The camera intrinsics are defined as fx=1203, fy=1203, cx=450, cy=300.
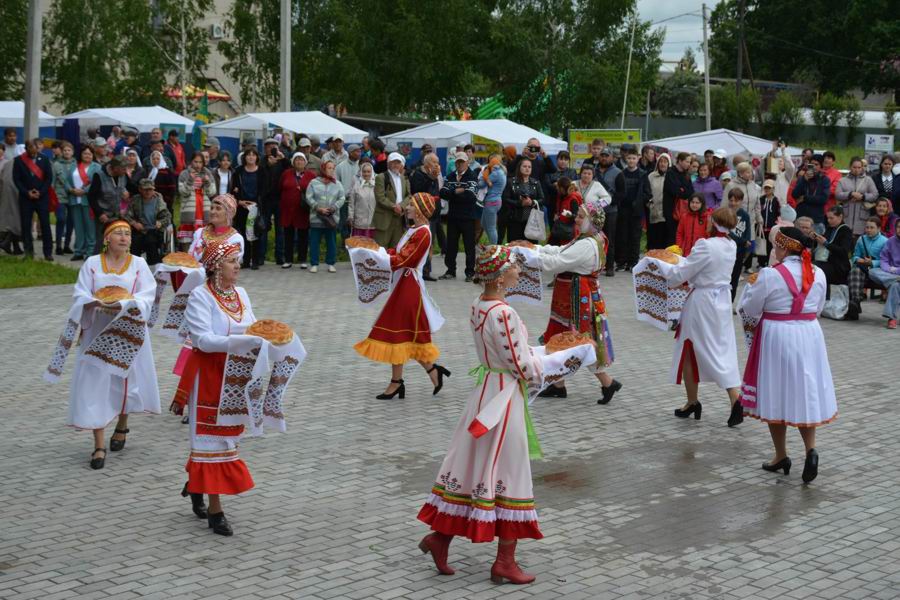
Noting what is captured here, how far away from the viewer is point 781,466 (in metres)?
8.83

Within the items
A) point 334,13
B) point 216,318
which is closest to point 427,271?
point 216,318

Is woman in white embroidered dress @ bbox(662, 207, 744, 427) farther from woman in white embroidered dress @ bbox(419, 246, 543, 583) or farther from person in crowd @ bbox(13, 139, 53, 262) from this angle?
person in crowd @ bbox(13, 139, 53, 262)

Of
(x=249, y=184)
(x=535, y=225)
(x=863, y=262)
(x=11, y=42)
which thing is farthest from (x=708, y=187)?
(x=11, y=42)

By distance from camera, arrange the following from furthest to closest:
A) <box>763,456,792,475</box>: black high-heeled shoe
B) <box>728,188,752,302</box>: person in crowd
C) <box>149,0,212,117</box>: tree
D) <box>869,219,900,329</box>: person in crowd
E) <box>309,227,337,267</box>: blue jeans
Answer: <box>149,0,212,117</box>: tree, <box>309,227,337,267</box>: blue jeans, <box>728,188,752,302</box>: person in crowd, <box>869,219,900,329</box>: person in crowd, <box>763,456,792,475</box>: black high-heeled shoe

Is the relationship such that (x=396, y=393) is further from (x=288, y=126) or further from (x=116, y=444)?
(x=288, y=126)

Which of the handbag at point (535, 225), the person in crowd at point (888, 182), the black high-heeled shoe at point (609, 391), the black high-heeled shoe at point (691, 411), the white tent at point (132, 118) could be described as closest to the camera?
the black high-heeled shoe at point (691, 411)

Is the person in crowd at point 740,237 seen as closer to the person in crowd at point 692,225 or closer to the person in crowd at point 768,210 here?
the person in crowd at point 692,225

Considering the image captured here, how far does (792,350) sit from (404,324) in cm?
368

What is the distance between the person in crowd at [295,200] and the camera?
63.3 feet

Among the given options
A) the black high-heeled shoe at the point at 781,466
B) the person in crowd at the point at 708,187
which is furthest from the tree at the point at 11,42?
the black high-heeled shoe at the point at 781,466

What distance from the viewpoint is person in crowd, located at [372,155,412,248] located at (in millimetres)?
17875

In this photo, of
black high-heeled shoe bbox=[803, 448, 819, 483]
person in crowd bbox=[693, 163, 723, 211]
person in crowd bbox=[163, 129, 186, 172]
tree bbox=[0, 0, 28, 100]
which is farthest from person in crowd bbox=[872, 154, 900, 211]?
tree bbox=[0, 0, 28, 100]

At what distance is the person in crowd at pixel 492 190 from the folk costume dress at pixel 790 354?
10.9 m

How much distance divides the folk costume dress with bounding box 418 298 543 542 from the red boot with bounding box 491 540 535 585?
64 millimetres
